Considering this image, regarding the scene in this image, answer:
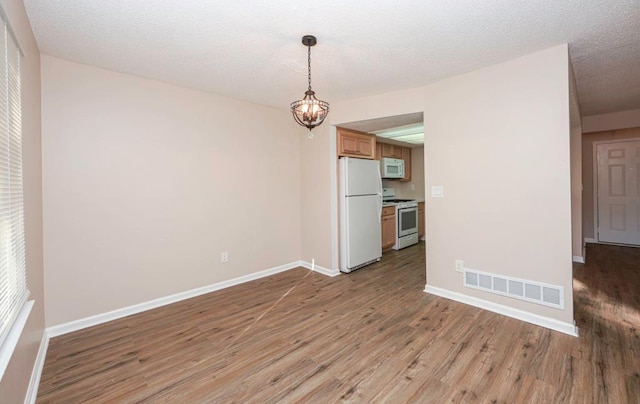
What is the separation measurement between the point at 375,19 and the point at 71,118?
105 inches

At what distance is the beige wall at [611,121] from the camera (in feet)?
15.2

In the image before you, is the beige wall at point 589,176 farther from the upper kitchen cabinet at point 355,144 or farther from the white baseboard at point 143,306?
the white baseboard at point 143,306

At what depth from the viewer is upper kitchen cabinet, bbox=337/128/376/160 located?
4121 millimetres

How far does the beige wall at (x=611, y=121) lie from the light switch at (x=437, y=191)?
12.9 ft

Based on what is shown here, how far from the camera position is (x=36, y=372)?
75.1 inches

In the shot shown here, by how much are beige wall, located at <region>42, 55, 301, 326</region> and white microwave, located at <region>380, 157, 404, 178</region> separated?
2461 mm

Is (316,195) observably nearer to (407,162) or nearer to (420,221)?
(420,221)

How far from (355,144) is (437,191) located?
154 cm

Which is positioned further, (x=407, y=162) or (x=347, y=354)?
(x=407, y=162)

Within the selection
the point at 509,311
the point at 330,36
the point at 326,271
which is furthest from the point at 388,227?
the point at 330,36

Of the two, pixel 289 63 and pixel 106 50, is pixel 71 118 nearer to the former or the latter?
pixel 106 50

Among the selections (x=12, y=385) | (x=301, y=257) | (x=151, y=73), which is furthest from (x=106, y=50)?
(x=301, y=257)

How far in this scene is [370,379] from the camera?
6.24 feet

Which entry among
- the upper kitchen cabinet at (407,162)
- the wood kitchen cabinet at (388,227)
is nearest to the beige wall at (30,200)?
the wood kitchen cabinet at (388,227)
